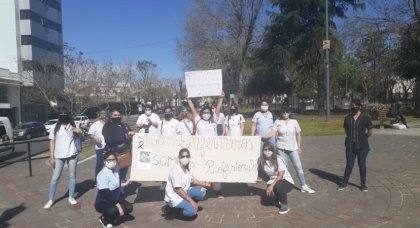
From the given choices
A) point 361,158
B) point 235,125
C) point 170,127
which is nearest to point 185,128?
point 170,127

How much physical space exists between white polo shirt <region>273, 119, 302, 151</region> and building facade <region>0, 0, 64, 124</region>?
32.7 metres

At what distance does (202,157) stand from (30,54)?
47.8m

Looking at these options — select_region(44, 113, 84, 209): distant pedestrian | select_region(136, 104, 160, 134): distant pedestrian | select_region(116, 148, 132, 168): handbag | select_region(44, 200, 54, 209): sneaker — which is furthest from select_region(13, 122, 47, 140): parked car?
select_region(116, 148, 132, 168): handbag

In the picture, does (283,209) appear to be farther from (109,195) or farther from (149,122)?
(149,122)

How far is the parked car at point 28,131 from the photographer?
100 ft

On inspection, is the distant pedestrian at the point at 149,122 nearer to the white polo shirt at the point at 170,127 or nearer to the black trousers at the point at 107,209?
the white polo shirt at the point at 170,127

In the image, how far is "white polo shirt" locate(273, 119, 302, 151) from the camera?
735 cm

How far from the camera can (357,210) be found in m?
6.23

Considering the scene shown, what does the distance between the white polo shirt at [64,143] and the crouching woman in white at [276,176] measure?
10.5 ft

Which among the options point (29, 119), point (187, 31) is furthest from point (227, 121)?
point (29, 119)

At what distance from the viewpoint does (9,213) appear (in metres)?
6.86

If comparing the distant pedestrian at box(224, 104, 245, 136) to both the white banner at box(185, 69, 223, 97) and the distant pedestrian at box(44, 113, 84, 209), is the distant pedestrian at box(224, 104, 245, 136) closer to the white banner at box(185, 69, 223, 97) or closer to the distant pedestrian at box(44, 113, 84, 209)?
Answer: the white banner at box(185, 69, 223, 97)

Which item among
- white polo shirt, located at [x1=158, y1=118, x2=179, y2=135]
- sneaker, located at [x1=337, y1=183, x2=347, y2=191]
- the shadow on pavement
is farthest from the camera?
white polo shirt, located at [x1=158, y1=118, x2=179, y2=135]

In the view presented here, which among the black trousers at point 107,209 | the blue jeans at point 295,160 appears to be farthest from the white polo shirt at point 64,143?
the blue jeans at point 295,160
